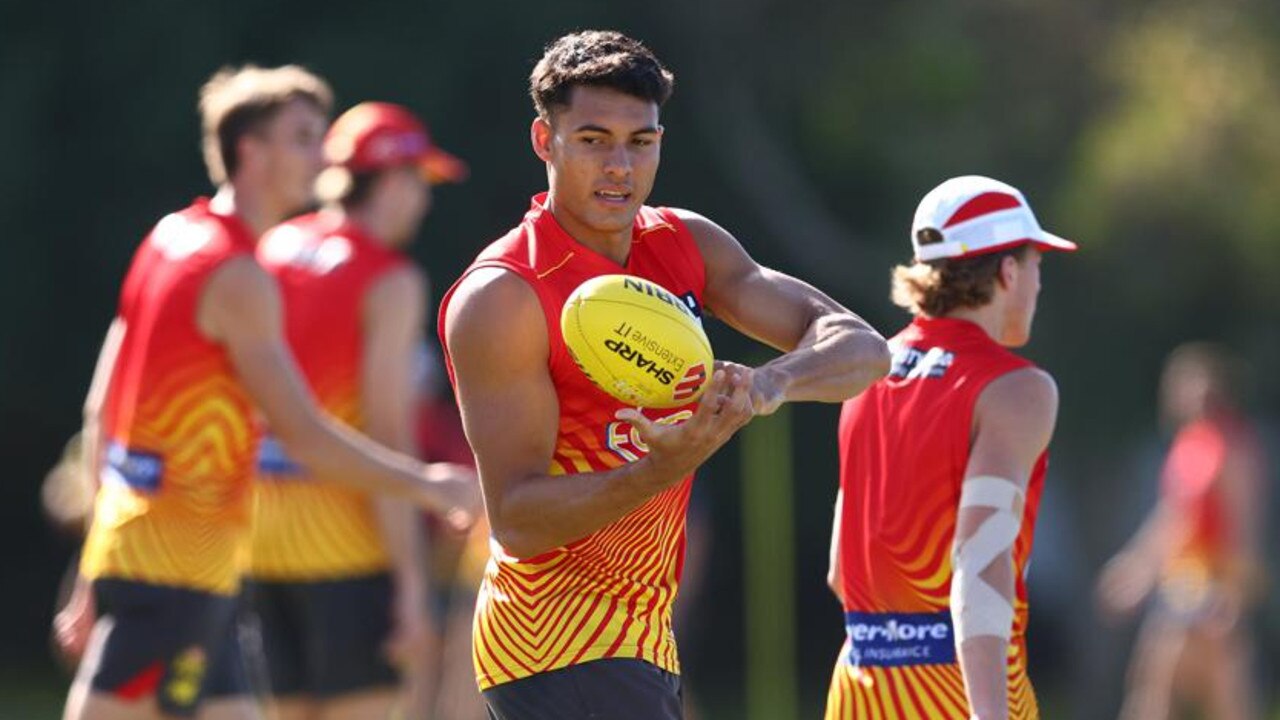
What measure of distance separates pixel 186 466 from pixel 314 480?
1103mm

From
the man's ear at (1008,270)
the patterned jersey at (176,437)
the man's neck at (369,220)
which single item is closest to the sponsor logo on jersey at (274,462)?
the man's neck at (369,220)

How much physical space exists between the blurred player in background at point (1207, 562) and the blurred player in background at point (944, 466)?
741cm

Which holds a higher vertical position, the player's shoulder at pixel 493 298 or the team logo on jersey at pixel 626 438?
the player's shoulder at pixel 493 298

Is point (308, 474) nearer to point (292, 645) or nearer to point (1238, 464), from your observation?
point (292, 645)

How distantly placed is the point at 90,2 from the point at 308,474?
9.41 meters

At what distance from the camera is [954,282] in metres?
5.79

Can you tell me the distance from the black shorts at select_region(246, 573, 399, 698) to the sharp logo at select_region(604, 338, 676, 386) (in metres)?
3.87

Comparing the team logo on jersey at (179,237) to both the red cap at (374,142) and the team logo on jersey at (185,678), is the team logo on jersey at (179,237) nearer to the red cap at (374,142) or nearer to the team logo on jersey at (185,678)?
the team logo on jersey at (185,678)

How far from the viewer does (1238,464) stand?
517 inches

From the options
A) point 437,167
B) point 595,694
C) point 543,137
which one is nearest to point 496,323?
point 543,137

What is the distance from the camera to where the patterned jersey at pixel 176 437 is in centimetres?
709

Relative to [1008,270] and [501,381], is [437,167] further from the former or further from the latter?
[501,381]

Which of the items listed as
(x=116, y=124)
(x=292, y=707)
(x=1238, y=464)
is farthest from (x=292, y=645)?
(x=116, y=124)

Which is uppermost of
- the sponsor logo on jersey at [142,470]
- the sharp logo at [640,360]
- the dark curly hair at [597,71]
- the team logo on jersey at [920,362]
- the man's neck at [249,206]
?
the man's neck at [249,206]
